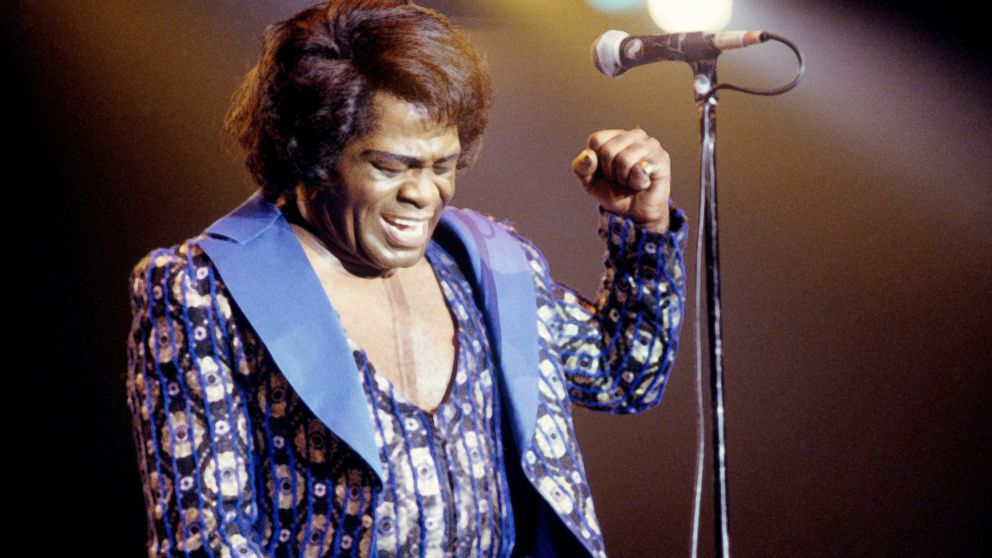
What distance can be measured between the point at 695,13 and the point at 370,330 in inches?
60.1

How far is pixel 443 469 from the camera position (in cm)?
140

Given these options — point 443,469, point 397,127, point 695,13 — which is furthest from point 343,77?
point 695,13

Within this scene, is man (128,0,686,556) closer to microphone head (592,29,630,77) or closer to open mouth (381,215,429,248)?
open mouth (381,215,429,248)

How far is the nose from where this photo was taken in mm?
1424

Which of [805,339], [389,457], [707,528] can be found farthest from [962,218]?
[389,457]

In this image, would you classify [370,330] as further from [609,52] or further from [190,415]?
[609,52]

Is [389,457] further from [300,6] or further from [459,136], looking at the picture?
[300,6]

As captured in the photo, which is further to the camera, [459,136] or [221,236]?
[459,136]

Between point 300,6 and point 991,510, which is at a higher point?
point 300,6

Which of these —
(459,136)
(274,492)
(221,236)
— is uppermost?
(459,136)

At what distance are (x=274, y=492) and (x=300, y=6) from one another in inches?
70.6

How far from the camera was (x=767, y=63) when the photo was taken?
113 inches

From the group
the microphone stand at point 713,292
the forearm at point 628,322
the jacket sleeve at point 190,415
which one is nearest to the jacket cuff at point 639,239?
the forearm at point 628,322

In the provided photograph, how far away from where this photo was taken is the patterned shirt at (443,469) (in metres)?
1.36
